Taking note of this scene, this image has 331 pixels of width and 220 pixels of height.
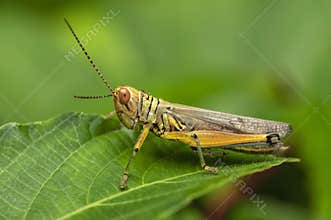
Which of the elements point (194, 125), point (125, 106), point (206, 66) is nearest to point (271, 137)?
point (194, 125)

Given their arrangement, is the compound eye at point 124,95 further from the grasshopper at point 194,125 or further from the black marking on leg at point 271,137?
the black marking on leg at point 271,137

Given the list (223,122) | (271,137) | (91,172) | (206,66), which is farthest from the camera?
(206,66)

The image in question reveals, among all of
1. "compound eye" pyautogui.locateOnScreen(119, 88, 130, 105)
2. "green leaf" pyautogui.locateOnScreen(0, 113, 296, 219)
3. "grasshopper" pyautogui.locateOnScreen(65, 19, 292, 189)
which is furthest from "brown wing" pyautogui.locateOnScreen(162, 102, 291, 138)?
"compound eye" pyautogui.locateOnScreen(119, 88, 130, 105)

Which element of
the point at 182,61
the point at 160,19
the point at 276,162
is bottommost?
the point at 276,162

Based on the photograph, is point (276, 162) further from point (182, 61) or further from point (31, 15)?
point (31, 15)

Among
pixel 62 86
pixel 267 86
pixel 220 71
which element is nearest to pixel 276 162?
pixel 220 71

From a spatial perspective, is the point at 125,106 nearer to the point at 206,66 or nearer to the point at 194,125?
the point at 194,125

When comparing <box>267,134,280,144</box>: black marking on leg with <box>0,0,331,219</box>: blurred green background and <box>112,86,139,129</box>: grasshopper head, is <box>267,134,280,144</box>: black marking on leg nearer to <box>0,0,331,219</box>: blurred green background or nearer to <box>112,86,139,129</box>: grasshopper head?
<box>0,0,331,219</box>: blurred green background
